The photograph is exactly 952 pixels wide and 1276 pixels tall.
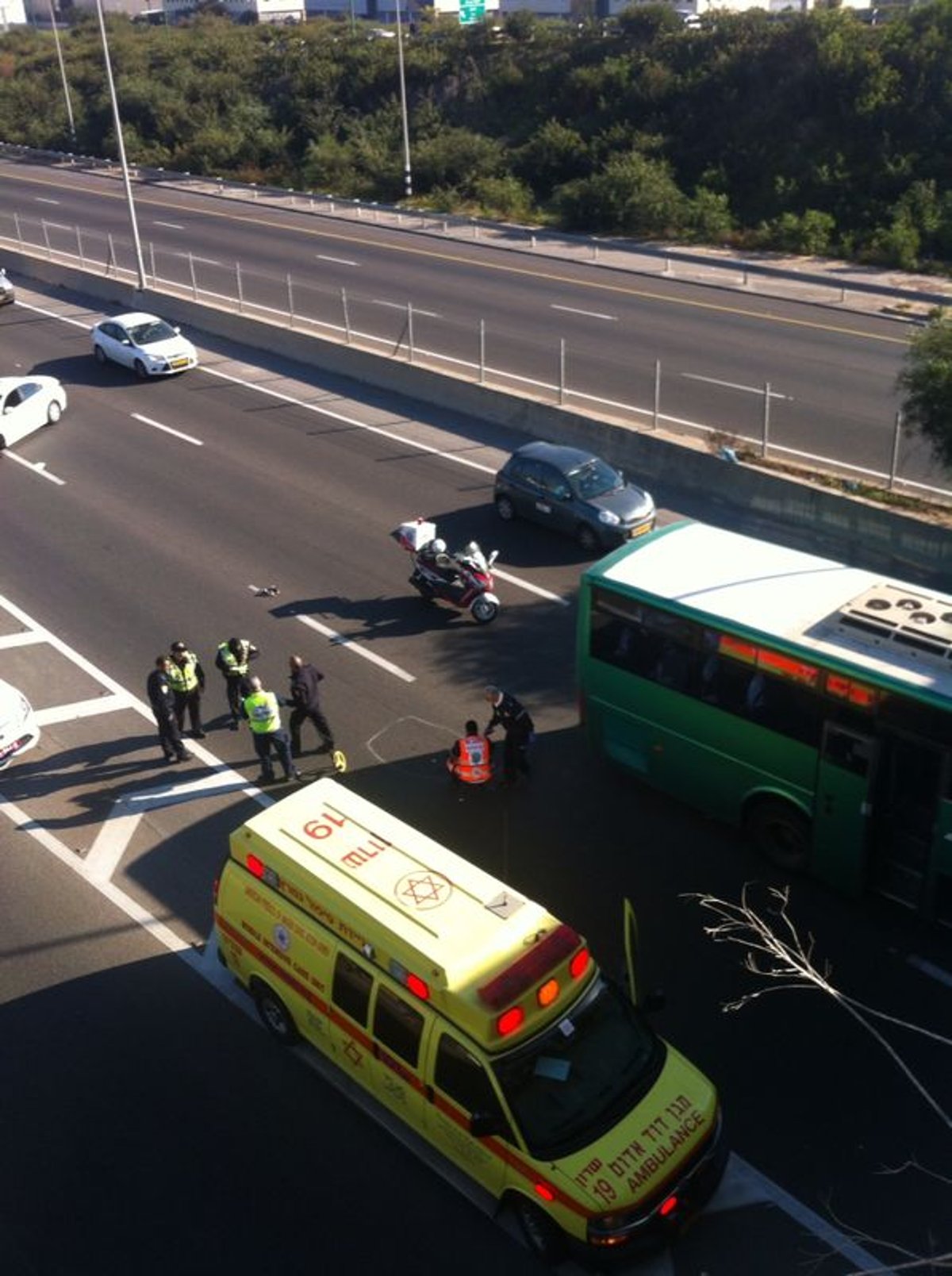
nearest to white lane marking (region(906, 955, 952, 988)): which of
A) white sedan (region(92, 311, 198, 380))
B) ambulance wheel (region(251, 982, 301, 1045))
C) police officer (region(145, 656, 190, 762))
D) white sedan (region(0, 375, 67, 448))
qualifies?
ambulance wheel (region(251, 982, 301, 1045))

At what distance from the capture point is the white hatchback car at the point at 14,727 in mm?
14062

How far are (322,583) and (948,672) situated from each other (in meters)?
10.5

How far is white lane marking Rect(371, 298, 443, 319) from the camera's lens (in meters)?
32.5

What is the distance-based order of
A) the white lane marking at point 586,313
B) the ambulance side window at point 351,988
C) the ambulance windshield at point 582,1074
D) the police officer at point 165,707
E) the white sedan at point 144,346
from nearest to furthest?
1. the ambulance windshield at point 582,1074
2. the ambulance side window at point 351,988
3. the police officer at point 165,707
4. the white sedan at point 144,346
5. the white lane marking at point 586,313

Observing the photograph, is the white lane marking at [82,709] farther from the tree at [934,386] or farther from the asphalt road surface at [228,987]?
the tree at [934,386]

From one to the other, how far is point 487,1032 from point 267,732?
6.02 metres

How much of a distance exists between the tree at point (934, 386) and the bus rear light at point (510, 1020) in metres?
12.6

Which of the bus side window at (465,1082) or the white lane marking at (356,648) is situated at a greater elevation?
the bus side window at (465,1082)

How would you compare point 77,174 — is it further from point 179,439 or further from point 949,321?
point 949,321

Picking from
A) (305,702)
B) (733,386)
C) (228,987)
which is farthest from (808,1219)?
(733,386)

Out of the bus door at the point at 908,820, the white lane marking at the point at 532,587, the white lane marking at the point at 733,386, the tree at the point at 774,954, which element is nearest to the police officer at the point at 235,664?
the white lane marking at the point at 532,587

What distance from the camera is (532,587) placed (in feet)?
60.0

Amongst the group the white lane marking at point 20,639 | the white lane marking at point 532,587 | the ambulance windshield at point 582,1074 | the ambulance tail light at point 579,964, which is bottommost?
the white lane marking at point 532,587

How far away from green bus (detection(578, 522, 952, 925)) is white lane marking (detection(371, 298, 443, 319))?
67.0ft
